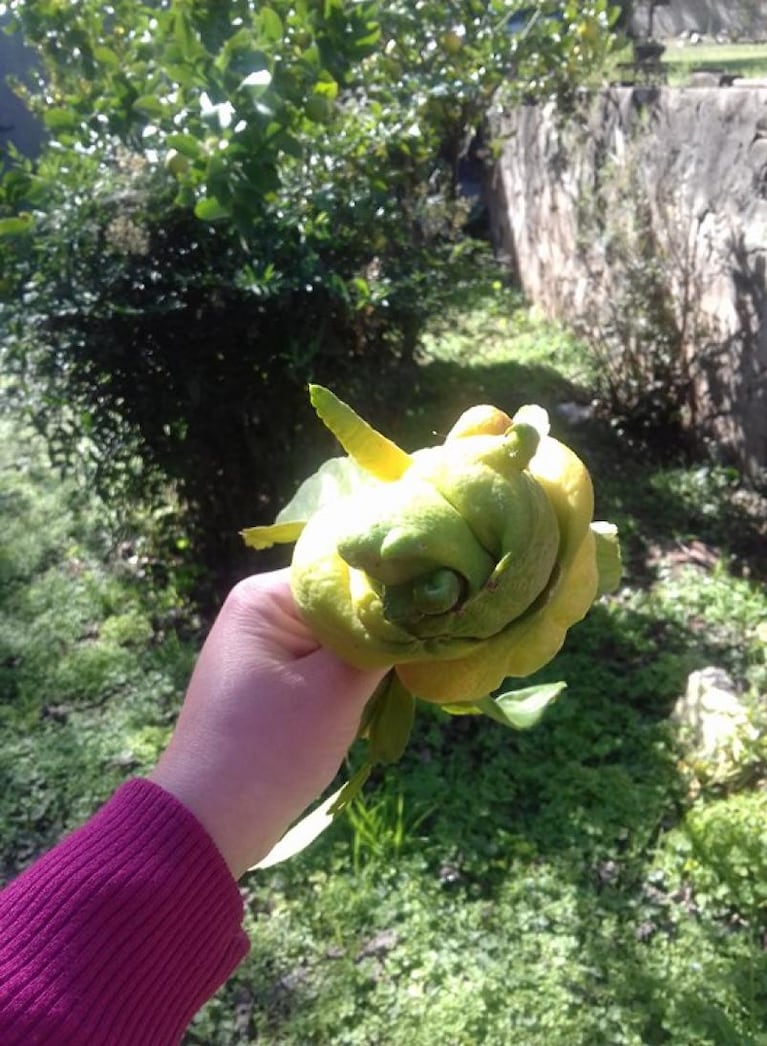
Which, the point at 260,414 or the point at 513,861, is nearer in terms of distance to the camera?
the point at 513,861

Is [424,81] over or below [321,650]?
over

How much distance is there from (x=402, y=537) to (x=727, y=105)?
3.83m

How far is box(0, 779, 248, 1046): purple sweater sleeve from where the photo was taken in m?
1.00

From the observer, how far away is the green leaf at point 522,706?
4.15ft

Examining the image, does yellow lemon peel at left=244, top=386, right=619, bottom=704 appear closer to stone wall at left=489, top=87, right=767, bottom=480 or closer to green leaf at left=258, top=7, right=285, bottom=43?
green leaf at left=258, top=7, right=285, bottom=43

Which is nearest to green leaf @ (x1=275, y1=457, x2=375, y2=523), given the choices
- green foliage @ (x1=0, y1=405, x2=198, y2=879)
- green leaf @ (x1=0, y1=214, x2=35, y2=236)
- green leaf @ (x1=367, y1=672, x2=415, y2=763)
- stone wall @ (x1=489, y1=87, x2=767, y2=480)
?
green leaf @ (x1=367, y1=672, x2=415, y2=763)

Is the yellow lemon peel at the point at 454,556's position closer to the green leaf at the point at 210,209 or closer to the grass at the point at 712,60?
the green leaf at the point at 210,209

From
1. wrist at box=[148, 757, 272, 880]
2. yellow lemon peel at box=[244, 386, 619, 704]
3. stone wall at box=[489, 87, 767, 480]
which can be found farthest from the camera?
stone wall at box=[489, 87, 767, 480]

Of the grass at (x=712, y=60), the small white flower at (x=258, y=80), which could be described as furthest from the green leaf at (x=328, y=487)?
the grass at (x=712, y=60)

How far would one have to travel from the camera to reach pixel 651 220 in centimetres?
455

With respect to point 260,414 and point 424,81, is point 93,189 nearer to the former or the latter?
point 260,414

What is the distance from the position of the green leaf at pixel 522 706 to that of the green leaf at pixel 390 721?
4.5 inches

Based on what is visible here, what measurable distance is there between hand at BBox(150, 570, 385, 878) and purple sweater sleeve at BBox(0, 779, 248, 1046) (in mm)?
35

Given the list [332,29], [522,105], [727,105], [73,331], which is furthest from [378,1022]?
[522,105]
